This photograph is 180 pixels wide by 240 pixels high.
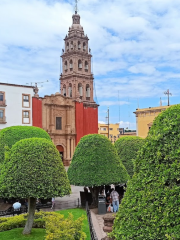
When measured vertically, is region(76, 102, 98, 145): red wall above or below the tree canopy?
above

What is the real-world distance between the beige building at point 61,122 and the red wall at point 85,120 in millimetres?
672

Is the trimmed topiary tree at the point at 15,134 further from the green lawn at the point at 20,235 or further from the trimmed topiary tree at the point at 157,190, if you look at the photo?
the trimmed topiary tree at the point at 157,190

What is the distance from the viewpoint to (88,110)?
38.6m

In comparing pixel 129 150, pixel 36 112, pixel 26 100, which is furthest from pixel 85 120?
pixel 129 150

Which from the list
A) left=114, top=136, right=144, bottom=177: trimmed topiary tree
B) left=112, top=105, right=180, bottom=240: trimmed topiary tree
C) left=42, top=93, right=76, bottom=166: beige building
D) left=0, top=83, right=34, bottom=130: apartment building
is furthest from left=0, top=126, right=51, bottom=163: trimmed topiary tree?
left=42, top=93, right=76, bottom=166: beige building

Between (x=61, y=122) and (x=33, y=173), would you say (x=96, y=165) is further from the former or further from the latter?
(x=61, y=122)

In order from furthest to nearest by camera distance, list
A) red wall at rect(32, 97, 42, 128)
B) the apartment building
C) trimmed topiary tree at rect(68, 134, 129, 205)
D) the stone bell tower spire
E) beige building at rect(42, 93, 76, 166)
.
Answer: the stone bell tower spire
beige building at rect(42, 93, 76, 166)
red wall at rect(32, 97, 42, 128)
the apartment building
trimmed topiary tree at rect(68, 134, 129, 205)

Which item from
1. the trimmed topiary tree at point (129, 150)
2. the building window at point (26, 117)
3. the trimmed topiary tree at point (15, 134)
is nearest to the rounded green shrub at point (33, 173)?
the trimmed topiary tree at point (15, 134)

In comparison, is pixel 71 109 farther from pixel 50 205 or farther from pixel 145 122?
pixel 50 205

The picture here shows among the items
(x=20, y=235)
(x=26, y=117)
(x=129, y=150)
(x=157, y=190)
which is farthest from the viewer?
(x=26, y=117)

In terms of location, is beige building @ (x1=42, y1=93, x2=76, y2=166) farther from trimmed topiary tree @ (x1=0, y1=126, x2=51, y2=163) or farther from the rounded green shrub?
the rounded green shrub

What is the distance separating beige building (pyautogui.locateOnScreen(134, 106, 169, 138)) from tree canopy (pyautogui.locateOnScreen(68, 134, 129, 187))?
23.3 m

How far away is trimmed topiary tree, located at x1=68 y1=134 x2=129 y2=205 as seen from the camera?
12.5 m

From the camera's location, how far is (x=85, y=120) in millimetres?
38000
